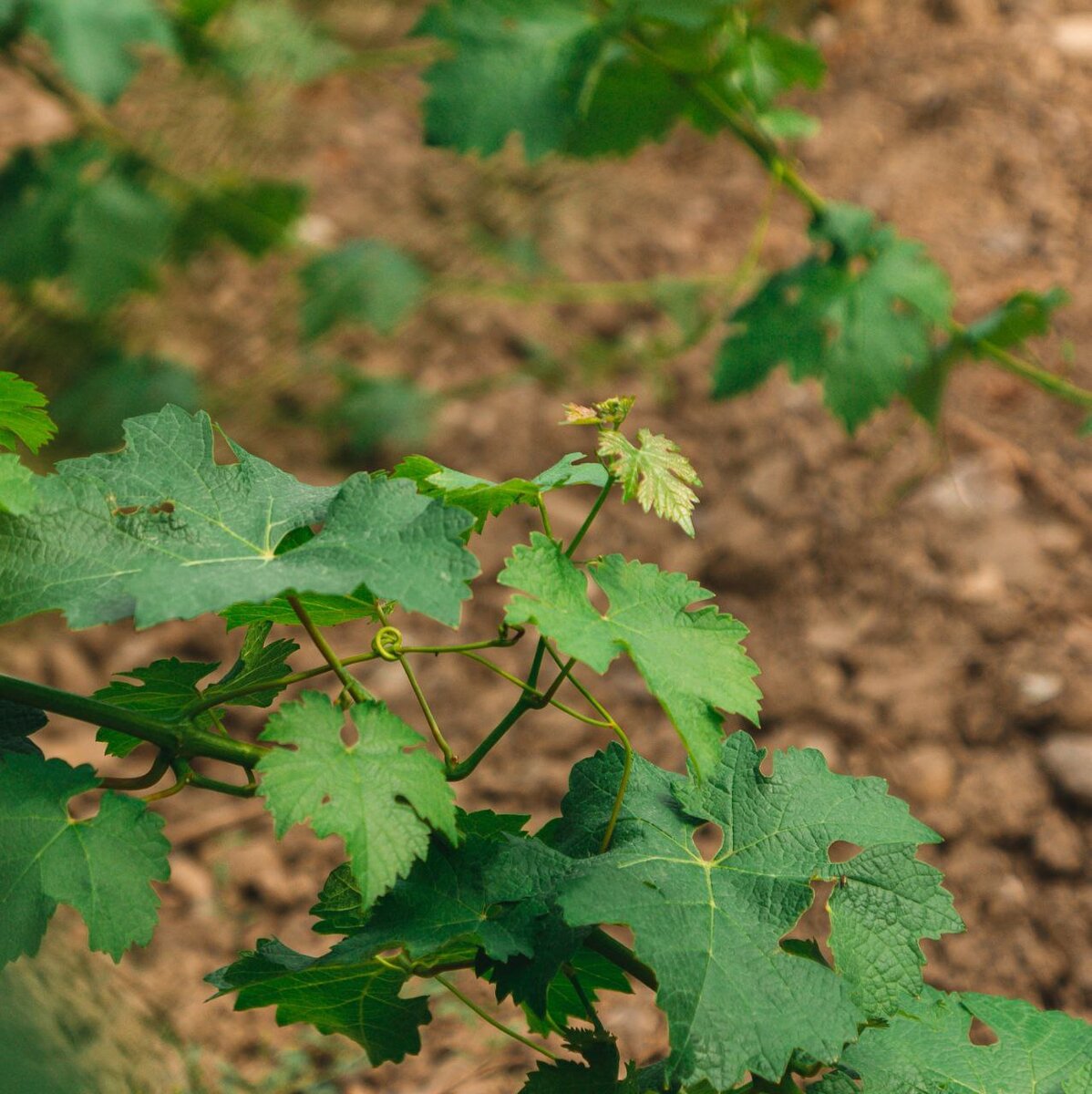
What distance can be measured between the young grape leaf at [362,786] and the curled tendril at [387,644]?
0.11 metres

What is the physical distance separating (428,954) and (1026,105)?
2.63 meters

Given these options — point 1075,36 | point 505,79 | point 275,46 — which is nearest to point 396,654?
point 505,79

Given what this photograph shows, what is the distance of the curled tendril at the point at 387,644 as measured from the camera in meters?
0.90

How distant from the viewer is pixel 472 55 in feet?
5.97

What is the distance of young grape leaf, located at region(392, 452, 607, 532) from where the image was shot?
852mm

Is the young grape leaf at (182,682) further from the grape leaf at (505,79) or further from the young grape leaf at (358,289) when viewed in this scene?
the young grape leaf at (358,289)

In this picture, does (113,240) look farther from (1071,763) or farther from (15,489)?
(1071,763)

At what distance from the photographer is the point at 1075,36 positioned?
296cm

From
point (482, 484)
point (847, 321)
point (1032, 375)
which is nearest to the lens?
point (482, 484)

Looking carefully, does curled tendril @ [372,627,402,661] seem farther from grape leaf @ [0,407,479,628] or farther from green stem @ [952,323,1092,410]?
green stem @ [952,323,1092,410]

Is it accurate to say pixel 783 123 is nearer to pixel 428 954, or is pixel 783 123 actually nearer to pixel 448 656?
pixel 448 656

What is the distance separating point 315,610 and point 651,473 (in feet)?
0.86

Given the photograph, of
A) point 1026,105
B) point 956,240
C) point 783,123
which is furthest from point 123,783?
point 1026,105

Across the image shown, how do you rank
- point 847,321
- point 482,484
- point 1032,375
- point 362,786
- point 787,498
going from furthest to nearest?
point 787,498 → point 1032,375 → point 847,321 → point 482,484 → point 362,786
